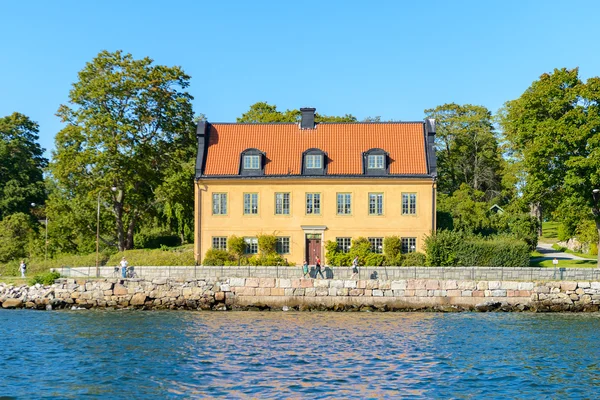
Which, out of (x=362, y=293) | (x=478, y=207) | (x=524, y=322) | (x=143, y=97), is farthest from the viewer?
(x=478, y=207)

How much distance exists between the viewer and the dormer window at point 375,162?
51500mm

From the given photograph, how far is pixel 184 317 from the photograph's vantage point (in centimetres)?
3916

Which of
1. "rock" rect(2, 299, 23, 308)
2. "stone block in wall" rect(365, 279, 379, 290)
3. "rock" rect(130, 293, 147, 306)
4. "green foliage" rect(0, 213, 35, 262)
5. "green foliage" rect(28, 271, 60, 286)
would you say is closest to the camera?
"stone block in wall" rect(365, 279, 379, 290)

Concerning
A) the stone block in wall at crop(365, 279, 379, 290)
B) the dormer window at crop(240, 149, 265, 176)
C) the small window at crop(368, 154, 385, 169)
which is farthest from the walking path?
the dormer window at crop(240, 149, 265, 176)

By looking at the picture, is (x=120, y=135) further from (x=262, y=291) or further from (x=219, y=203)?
(x=262, y=291)

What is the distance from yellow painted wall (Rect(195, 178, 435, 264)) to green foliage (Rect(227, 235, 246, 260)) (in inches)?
26.1

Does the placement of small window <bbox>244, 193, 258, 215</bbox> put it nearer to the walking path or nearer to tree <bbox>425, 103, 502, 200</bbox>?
the walking path

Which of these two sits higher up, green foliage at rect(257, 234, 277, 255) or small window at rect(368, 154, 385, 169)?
Answer: small window at rect(368, 154, 385, 169)

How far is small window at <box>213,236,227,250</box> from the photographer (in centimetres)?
5184

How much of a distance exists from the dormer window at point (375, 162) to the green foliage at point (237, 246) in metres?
9.05

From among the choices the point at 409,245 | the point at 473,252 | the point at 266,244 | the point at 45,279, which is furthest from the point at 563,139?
the point at 45,279

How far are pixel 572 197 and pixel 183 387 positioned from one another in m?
34.1

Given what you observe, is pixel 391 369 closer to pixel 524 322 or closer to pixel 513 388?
pixel 513 388

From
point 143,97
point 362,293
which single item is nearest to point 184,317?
point 362,293
